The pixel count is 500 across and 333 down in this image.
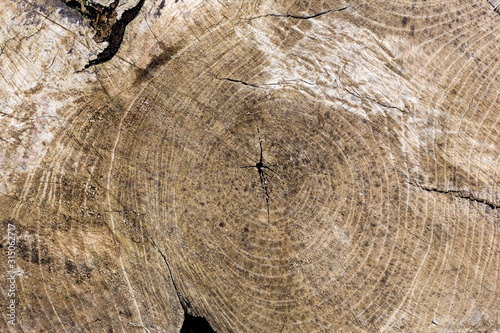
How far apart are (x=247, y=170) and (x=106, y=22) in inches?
52.4

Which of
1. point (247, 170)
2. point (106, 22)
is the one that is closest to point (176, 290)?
point (247, 170)

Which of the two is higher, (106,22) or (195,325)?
(106,22)

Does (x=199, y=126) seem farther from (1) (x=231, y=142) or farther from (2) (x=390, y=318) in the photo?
(2) (x=390, y=318)

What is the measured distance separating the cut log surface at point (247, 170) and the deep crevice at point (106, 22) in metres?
0.01

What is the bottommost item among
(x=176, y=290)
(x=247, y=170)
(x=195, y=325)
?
(x=195, y=325)

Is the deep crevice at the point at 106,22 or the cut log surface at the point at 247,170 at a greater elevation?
the deep crevice at the point at 106,22

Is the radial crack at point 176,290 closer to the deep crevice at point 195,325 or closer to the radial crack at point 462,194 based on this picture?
the deep crevice at point 195,325

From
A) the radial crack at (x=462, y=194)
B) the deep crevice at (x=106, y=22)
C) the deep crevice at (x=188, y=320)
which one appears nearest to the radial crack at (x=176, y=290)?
the deep crevice at (x=188, y=320)

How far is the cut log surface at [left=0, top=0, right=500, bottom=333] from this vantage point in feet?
6.49

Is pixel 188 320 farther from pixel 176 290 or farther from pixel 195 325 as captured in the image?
pixel 176 290

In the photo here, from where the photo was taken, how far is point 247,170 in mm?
2018

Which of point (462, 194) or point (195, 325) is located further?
point (195, 325)

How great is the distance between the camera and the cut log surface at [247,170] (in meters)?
1.98

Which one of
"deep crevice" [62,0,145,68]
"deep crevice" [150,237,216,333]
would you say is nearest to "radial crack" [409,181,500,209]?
"deep crevice" [150,237,216,333]
